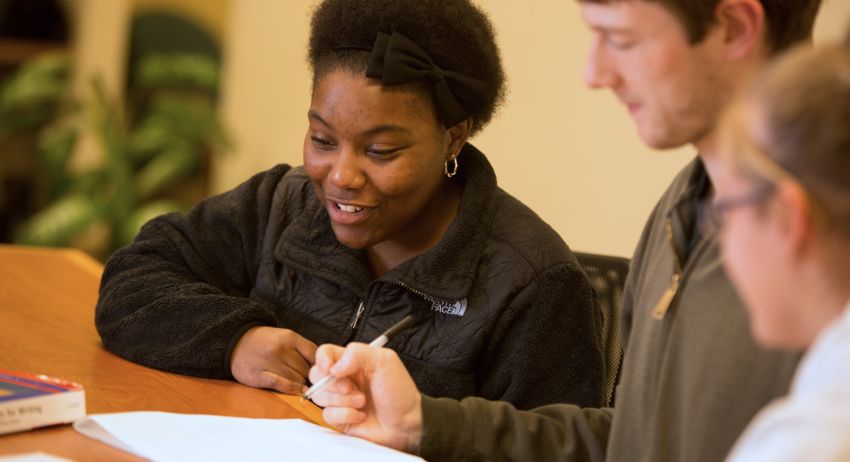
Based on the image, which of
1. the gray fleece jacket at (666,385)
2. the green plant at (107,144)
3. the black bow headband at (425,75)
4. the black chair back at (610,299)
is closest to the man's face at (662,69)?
the gray fleece jacket at (666,385)

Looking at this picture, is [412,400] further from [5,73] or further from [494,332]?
[5,73]

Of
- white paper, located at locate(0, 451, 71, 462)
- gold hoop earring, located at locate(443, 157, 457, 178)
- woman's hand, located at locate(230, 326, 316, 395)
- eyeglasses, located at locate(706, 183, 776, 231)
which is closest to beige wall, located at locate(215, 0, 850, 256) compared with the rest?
gold hoop earring, located at locate(443, 157, 457, 178)

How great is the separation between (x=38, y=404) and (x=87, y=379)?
306 mm

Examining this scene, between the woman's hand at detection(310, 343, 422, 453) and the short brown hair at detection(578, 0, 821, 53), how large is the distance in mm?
521

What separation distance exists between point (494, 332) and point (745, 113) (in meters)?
0.96

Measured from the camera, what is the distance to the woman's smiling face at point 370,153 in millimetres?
1820

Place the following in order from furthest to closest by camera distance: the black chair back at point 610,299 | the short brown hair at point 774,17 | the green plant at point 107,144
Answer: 1. the green plant at point 107,144
2. the black chair back at point 610,299
3. the short brown hair at point 774,17

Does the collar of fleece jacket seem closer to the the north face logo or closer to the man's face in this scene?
the the north face logo

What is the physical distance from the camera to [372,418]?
4.85ft

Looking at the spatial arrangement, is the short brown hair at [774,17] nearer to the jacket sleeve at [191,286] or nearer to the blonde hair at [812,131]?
the blonde hair at [812,131]

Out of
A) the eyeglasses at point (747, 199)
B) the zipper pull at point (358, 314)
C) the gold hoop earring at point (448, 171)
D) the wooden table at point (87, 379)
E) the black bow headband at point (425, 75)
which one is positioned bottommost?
the wooden table at point (87, 379)

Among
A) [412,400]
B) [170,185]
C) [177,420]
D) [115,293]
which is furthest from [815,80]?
[170,185]

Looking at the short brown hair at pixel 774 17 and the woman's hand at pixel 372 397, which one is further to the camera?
the woman's hand at pixel 372 397

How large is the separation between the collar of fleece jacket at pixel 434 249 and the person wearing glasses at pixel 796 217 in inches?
36.5
